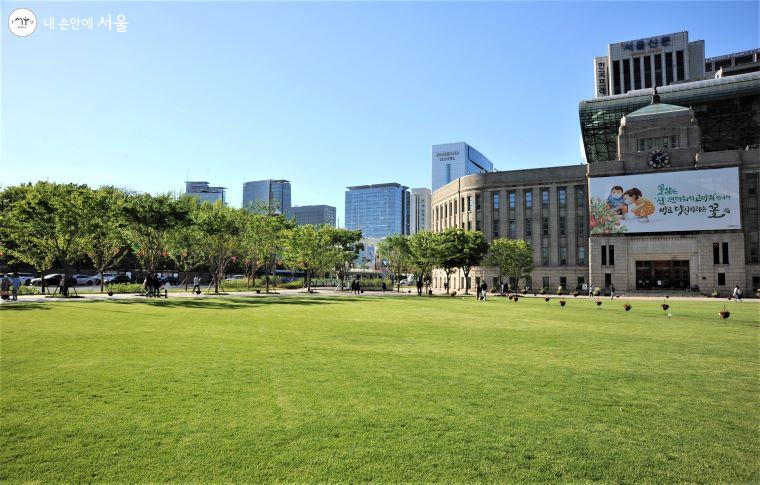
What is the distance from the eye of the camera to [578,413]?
796cm

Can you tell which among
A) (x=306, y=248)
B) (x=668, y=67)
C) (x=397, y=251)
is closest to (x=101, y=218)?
(x=306, y=248)

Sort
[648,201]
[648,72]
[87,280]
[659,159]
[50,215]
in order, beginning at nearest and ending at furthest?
[50,215] < [87,280] < [648,201] < [659,159] < [648,72]

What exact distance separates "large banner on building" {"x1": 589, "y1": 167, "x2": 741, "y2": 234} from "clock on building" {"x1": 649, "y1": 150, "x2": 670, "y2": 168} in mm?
2028

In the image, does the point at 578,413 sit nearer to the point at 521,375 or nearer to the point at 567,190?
the point at 521,375

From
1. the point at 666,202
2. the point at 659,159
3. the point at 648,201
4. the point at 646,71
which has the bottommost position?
the point at 666,202

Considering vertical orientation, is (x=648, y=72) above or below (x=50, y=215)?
above

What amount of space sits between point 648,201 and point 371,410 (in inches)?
2825

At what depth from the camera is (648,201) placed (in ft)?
221

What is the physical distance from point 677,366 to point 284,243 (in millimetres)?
55494

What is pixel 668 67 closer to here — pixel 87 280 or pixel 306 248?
pixel 306 248

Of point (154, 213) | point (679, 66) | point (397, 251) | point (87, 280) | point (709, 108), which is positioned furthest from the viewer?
point (679, 66)

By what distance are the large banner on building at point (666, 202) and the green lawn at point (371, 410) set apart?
2317 inches

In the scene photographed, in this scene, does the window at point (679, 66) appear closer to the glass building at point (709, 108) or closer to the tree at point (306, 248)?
the glass building at point (709, 108)

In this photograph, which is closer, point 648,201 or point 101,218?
point 101,218
